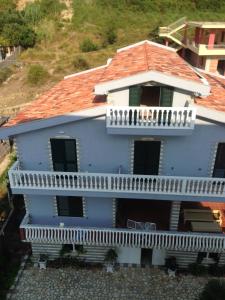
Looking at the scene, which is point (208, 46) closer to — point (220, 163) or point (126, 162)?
point (220, 163)

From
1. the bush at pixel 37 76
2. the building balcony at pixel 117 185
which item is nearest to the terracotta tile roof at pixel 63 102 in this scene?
the building balcony at pixel 117 185

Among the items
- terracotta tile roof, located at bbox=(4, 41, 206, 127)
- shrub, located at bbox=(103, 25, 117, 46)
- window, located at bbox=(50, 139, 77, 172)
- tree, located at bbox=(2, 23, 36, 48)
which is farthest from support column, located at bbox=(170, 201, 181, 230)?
shrub, located at bbox=(103, 25, 117, 46)

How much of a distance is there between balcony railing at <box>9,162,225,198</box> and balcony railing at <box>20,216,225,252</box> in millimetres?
2631

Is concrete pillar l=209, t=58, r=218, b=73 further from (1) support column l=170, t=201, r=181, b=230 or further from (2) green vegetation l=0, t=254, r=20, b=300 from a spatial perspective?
(2) green vegetation l=0, t=254, r=20, b=300

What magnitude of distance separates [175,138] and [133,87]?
3299 millimetres

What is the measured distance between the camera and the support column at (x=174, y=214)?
16891 mm

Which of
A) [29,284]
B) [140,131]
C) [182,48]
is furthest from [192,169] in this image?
[182,48]

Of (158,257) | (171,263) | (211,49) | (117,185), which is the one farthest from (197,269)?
(211,49)

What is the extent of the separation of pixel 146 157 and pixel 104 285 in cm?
781

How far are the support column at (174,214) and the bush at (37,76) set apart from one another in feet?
135

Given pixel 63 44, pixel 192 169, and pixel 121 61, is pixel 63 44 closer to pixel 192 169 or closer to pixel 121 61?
pixel 121 61

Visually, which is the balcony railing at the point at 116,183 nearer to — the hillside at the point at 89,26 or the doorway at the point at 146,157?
the doorway at the point at 146,157

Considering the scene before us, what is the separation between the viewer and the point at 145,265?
18.7 m

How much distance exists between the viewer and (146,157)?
628 inches
